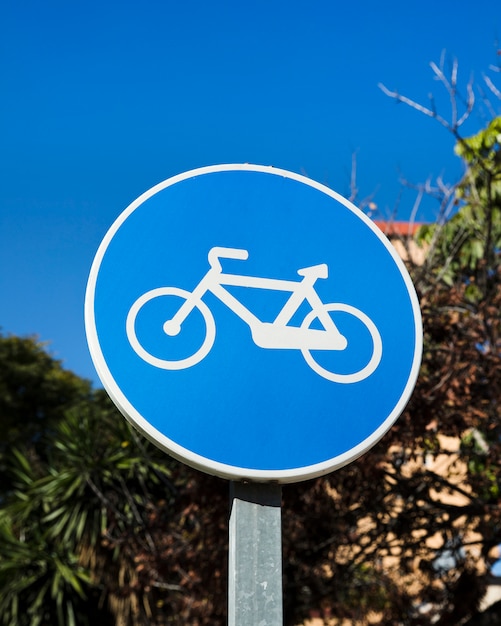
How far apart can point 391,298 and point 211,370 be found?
1.69 feet

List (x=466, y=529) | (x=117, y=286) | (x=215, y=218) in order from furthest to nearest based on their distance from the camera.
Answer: (x=466, y=529)
(x=215, y=218)
(x=117, y=286)

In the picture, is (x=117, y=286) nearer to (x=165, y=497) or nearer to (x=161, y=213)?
(x=161, y=213)

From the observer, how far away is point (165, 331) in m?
1.70

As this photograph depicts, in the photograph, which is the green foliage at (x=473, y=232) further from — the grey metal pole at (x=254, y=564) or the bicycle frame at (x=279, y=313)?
the grey metal pole at (x=254, y=564)

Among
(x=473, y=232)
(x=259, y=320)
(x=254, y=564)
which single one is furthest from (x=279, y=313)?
(x=473, y=232)

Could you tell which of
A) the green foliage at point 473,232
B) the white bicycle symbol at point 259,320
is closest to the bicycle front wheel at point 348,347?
the white bicycle symbol at point 259,320

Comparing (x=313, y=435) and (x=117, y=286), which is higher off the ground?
(x=117, y=286)

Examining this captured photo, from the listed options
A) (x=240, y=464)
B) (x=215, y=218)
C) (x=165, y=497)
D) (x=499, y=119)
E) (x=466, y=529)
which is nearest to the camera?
(x=240, y=464)

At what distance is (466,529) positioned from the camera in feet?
20.7

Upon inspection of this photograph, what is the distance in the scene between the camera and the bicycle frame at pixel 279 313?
1.72m

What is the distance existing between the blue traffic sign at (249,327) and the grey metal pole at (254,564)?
0.08 m

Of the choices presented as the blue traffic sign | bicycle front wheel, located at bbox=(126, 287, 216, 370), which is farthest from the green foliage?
bicycle front wheel, located at bbox=(126, 287, 216, 370)

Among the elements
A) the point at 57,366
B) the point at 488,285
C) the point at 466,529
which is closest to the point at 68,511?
the point at 466,529

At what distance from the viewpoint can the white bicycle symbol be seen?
5.56 ft
